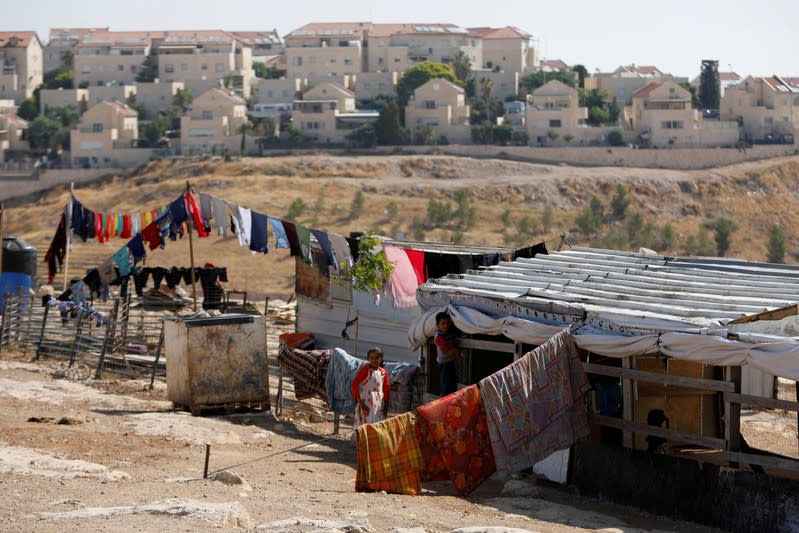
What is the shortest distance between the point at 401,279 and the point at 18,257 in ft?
44.7

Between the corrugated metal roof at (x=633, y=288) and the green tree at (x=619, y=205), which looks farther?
the green tree at (x=619, y=205)

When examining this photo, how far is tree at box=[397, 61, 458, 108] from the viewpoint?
88750mm

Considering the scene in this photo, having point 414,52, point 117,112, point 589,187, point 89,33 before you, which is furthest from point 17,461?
point 89,33

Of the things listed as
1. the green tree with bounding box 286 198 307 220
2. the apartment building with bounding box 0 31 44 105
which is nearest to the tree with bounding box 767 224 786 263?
the green tree with bounding box 286 198 307 220

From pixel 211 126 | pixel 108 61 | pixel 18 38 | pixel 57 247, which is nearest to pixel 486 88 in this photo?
pixel 211 126

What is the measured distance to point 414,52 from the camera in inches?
3900

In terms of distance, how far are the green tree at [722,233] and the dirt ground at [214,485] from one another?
161 feet

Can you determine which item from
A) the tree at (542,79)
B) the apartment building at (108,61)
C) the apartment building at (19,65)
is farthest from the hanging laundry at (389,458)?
the apartment building at (19,65)

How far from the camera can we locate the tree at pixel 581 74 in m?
97.2

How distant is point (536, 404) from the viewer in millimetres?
11914

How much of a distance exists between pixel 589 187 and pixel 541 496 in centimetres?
5873

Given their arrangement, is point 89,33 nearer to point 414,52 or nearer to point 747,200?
point 414,52

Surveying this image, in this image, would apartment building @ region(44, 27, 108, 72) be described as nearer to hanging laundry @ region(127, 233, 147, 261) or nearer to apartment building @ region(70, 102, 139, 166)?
apartment building @ region(70, 102, 139, 166)

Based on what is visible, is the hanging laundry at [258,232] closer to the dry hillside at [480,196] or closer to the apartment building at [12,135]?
the dry hillside at [480,196]
